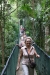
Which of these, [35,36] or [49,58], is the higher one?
[49,58]

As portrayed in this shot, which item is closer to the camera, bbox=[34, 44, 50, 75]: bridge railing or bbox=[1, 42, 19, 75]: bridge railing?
bbox=[1, 42, 19, 75]: bridge railing

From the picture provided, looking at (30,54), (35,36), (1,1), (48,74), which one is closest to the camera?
(30,54)

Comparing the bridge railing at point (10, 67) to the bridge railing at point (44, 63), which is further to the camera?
the bridge railing at point (44, 63)

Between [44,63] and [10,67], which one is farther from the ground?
[10,67]

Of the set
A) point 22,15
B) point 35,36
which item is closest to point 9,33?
point 22,15

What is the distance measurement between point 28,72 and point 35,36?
39.8 ft

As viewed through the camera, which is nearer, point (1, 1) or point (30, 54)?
point (30, 54)

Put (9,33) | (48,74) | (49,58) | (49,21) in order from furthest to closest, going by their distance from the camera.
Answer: (9,33)
(49,21)
(48,74)
(49,58)

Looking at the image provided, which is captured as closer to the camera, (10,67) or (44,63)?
(10,67)

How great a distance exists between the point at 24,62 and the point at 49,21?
602 cm

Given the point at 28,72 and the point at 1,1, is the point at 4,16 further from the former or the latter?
the point at 28,72

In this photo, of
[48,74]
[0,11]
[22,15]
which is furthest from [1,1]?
[22,15]

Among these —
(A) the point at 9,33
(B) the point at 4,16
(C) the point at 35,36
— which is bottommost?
(A) the point at 9,33

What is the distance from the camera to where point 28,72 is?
5176 mm
